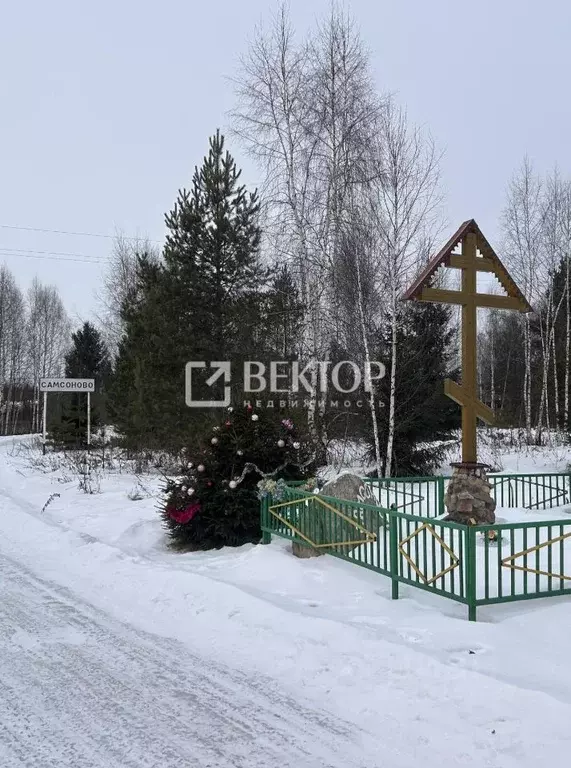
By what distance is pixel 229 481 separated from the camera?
8977mm

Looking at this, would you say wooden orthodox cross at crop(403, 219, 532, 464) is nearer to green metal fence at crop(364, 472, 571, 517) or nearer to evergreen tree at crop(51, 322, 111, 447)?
green metal fence at crop(364, 472, 571, 517)

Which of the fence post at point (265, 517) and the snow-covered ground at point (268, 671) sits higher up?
the fence post at point (265, 517)

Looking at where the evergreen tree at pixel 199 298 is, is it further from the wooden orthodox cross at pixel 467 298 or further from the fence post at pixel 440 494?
the wooden orthodox cross at pixel 467 298

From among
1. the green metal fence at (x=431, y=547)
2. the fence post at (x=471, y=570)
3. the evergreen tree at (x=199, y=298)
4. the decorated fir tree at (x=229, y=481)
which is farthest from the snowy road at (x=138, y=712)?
the evergreen tree at (x=199, y=298)

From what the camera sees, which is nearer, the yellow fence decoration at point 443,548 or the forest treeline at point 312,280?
the yellow fence decoration at point 443,548

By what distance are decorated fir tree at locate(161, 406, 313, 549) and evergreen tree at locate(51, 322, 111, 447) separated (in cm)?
1549

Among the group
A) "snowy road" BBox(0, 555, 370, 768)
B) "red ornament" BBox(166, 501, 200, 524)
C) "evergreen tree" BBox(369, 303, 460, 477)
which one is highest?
"evergreen tree" BBox(369, 303, 460, 477)

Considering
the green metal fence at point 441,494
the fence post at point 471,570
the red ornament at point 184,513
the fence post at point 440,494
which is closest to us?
the fence post at point 471,570

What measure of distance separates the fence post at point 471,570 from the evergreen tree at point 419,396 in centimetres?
1032

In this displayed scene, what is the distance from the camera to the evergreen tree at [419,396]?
15900 mm

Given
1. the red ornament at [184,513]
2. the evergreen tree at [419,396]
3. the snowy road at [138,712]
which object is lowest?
the snowy road at [138,712]

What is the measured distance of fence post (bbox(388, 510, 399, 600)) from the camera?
612 centimetres

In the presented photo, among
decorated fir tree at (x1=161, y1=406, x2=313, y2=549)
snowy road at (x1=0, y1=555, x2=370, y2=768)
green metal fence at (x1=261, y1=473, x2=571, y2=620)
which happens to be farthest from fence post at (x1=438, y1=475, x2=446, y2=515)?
snowy road at (x1=0, y1=555, x2=370, y2=768)

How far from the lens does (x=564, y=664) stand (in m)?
4.54
